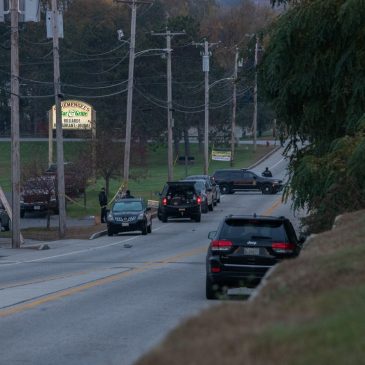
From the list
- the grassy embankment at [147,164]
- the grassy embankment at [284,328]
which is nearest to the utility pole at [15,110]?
the grassy embankment at [147,164]

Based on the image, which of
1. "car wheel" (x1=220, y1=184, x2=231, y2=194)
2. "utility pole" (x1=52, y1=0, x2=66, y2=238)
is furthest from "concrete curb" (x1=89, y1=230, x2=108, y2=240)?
"car wheel" (x1=220, y1=184, x2=231, y2=194)

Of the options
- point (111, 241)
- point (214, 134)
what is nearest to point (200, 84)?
point (214, 134)

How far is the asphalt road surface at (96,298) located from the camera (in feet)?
44.0

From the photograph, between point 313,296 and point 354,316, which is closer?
point 354,316

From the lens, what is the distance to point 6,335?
47.7ft

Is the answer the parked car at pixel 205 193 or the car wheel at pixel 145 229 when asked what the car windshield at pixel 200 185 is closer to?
the parked car at pixel 205 193

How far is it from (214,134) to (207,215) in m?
52.2

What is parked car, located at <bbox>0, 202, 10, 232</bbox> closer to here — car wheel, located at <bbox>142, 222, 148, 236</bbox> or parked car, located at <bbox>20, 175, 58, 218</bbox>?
parked car, located at <bbox>20, 175, 58, 218</bbox>

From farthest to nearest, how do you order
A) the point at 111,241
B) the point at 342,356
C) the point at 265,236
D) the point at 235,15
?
the point at 235,15
the point at 111,241
the point at 265,236
the point at 342,356

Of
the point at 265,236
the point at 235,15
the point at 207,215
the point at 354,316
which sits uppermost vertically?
the point at 235,15

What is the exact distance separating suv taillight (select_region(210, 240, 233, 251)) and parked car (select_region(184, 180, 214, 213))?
31288 mm

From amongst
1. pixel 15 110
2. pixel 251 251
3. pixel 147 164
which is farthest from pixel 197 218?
pixel 147 164

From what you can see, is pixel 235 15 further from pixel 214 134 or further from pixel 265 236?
pixel 265 236

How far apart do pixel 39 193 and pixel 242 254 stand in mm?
32214
